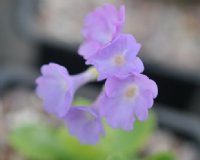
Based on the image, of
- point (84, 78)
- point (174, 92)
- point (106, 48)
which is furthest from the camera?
point (174, 92)

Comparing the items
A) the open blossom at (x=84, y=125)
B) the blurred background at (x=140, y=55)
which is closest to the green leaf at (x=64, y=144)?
the blurred background at (x=140, y=55)

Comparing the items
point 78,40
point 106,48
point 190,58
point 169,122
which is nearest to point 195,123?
point 169,122

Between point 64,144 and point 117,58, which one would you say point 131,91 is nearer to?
point 117,58

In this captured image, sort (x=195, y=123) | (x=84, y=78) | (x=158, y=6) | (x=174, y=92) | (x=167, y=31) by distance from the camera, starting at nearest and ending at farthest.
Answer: (x=84, y=78) < (x=195, y=123) < (x=174, y=92) < (x=167, y=31) < (x=158, y=6)

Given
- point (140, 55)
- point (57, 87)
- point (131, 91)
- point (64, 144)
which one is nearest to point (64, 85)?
point (57, 87)

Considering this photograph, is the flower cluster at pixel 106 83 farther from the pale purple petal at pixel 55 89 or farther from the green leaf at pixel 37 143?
the green leaf at pixel 37 143

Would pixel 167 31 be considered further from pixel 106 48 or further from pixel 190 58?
pixel 106 48

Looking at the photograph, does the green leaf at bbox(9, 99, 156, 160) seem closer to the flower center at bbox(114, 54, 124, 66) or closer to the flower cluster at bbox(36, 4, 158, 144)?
the flower cluster at bbox(36, 4, 158, 144)
